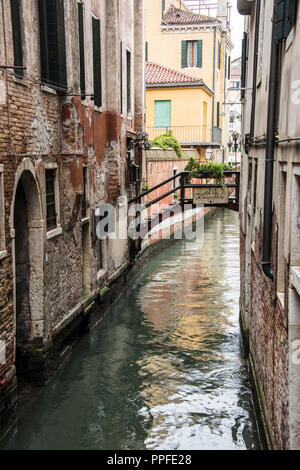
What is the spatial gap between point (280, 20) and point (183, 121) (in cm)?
2316

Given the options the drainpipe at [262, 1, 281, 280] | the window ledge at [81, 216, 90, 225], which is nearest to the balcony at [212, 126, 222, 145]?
the window ledge at [81, 216, 90, 225]

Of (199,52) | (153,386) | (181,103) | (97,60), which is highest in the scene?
(199,52)

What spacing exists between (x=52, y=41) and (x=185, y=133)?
802 inches

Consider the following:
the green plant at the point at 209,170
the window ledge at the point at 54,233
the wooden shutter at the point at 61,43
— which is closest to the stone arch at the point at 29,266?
the window ledge at the point at 54,233

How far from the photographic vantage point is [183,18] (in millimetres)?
30109

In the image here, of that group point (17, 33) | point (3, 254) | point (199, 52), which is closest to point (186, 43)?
point (199, 52)

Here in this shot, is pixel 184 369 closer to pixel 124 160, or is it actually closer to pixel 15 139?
pixel 15 139

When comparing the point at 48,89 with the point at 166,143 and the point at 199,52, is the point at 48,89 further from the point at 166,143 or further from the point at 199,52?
the point at 199,52

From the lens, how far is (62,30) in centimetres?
802

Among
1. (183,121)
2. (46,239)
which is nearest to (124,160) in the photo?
(46,239)

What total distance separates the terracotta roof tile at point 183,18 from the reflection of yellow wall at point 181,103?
4707 millimetres

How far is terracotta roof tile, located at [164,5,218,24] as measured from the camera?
29.5m

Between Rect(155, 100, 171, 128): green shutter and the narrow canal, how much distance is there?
15.7m

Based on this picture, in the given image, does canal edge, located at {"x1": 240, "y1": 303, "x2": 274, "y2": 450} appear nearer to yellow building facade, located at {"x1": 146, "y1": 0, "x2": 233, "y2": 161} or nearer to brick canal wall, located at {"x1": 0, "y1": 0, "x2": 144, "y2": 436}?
brick canal wall, located at {"x1": 0, "y1": 0, "x2": 144, "y2": 436}
